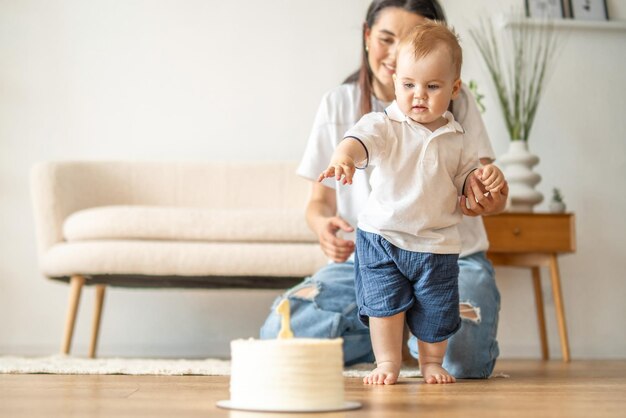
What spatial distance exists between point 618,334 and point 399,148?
235 cm

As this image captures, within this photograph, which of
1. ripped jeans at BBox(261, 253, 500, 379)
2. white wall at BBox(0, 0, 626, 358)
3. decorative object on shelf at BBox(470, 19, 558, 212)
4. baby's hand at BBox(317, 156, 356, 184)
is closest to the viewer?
baby's hand at BBox(317, 156, 356, 184)

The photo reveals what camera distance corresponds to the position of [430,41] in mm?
1430

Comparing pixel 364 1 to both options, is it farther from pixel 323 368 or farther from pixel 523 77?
pixel 323 368

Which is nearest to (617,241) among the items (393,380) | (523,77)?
(523,77)

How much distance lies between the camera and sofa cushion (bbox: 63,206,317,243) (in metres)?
2.65

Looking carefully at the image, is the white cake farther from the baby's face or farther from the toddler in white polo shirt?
the baby's face

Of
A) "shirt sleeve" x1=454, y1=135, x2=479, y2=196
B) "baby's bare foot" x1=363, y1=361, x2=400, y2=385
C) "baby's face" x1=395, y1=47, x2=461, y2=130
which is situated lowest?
"baby's bare foot" x1=363, y1=361, x2=400, y2=385

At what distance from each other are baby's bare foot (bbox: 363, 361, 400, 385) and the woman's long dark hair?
711mm

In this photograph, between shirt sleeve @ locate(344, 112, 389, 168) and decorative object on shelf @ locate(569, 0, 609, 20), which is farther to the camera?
decorative object on shelf @ locate(569, 0, 609, 20)

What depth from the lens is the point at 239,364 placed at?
3.17 ft

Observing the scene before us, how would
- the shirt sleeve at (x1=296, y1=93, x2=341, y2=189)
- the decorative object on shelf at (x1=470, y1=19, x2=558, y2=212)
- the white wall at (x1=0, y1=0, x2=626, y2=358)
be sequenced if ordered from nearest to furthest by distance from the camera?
the shirt sleeve at (x1=296, y1=93, x2=341, y2=189) → the decorative object on shelf at (x1=470, y1=19, x2=558, y2=212) → the white wall at (x1=0, y1=0, x2=626, y2=358)

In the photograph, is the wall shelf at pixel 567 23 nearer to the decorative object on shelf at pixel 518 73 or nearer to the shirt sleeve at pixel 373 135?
the decorative object on shelf at pixel 518 73

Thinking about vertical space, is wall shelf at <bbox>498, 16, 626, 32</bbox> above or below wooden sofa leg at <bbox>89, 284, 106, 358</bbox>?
above

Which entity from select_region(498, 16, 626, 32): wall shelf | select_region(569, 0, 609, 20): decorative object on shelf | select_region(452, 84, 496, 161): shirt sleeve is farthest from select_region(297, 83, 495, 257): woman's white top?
select_region(569, 0, 609, 20): decorative object on shelf
